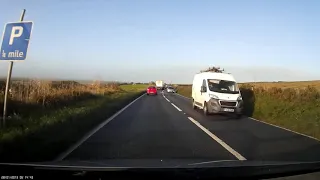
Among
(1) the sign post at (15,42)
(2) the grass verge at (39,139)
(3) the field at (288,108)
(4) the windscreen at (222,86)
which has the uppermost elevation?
(1) the sign post at (15,42)

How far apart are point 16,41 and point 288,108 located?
15010 millimetres

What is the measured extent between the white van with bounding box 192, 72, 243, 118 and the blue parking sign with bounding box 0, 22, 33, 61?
12129mm

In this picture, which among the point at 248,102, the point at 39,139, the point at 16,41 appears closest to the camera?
the point at 39,139

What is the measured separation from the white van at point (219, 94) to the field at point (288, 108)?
1.51 m

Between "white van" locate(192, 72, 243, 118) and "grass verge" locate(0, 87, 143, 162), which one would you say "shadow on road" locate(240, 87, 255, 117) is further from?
"grass verge" locate(0, 87, 143, 162)

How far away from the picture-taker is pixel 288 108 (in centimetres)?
2006

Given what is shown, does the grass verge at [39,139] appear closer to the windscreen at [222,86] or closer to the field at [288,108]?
the field at [288,108]

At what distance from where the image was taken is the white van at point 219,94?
19.6 metres

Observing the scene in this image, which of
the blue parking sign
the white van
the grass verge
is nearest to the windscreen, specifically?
the white van

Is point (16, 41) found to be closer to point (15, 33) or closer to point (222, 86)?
point (15, 33)

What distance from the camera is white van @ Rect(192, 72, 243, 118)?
64.4 ft

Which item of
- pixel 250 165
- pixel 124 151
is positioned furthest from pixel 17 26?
pixel 250 165

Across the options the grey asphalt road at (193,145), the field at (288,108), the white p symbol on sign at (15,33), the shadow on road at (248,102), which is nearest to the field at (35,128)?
the grey asphalt road at (193,145)

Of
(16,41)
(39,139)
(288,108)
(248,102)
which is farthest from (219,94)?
(16,41)
